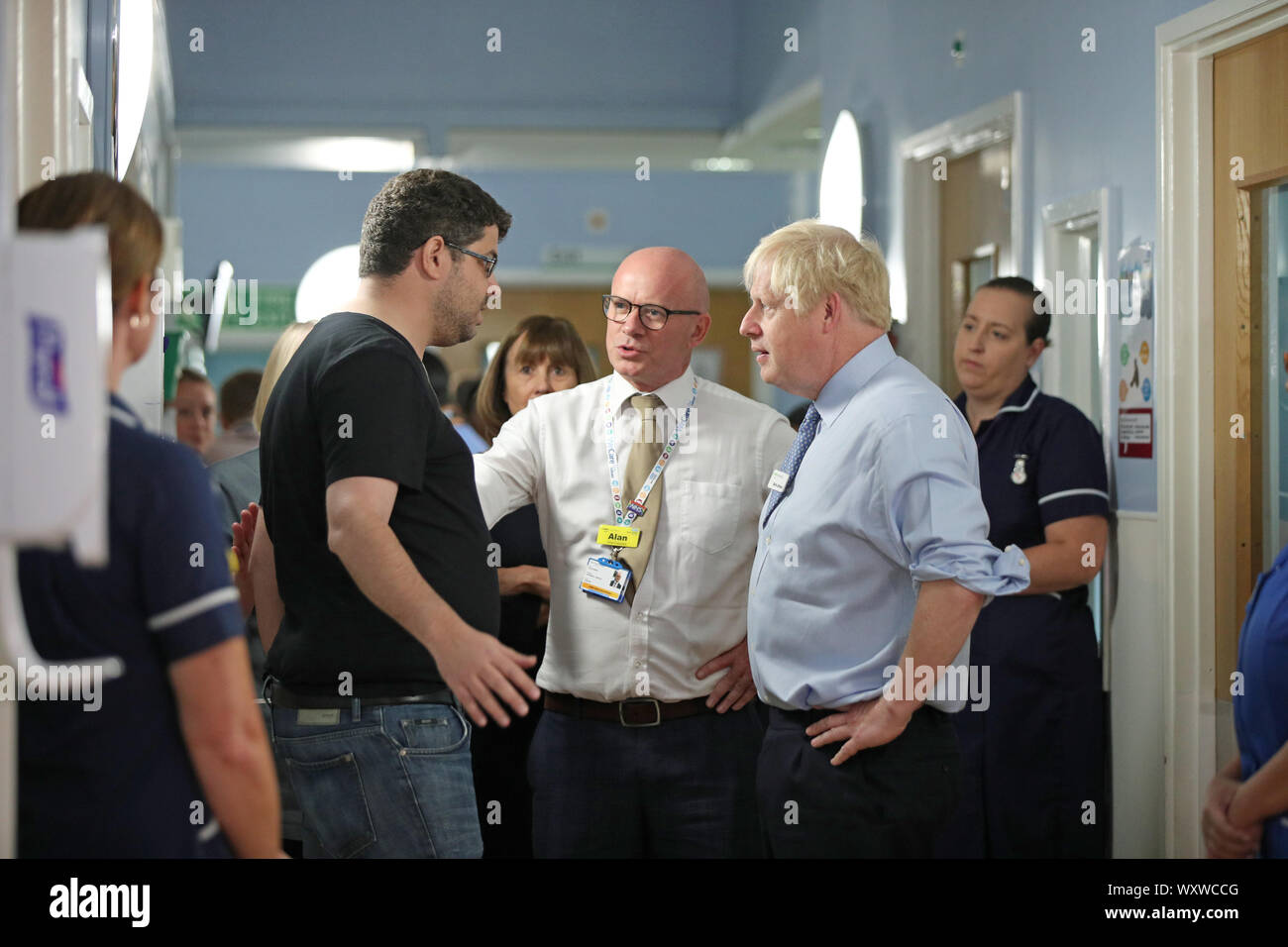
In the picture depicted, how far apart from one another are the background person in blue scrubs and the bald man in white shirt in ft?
2.52

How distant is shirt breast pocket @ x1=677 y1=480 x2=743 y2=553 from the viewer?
7.29 feet

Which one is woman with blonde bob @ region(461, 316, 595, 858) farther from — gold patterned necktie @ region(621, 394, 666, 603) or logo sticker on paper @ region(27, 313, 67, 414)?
logo sticker on paper @ region(27, 313, 67, 414)

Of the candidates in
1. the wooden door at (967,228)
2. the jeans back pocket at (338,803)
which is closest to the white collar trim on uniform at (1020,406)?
the wooden door at (967,228)

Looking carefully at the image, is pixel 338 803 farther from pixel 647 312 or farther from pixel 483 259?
pixel 647 312

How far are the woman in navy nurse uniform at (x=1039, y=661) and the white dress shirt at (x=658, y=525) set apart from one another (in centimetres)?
100

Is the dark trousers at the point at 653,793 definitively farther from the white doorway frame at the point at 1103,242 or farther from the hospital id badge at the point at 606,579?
the white doorway frame at the point at 1103,242

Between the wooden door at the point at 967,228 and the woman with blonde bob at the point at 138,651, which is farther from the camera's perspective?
the wooden door at the point at 967,228

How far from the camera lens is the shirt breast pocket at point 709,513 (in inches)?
87.5

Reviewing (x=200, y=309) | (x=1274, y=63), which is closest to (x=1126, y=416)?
(x=1274, y=63)

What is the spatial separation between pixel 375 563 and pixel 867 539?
68 centimetres

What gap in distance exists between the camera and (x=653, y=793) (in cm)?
219
